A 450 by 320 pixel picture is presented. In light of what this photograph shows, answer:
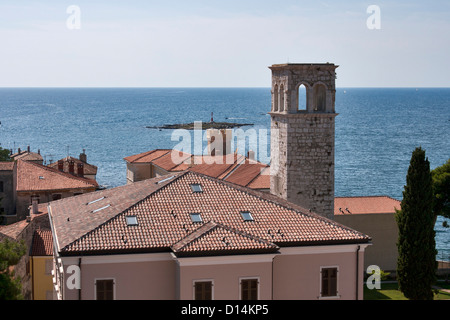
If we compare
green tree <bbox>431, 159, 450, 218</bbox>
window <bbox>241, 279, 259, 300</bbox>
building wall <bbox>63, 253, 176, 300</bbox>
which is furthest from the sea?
building wall <bbox>63, 253, 176, 300</bbox>

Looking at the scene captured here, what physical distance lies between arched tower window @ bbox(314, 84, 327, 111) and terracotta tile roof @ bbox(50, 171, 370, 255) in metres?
7.70

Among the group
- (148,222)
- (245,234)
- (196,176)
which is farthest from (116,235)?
(196,176)

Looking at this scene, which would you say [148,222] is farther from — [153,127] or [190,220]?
[153,127]

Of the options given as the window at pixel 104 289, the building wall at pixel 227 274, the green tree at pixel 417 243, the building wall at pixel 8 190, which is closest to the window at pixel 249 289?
the building wall at pixel 227 274

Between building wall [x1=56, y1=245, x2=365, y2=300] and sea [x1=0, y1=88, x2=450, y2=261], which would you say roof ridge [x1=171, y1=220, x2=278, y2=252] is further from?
sea [x1=0, y1=88, x2=450, y2=261]

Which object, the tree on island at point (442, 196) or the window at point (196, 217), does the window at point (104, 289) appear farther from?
the tree on island at point (442, 196)

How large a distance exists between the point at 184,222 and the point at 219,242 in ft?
7.22

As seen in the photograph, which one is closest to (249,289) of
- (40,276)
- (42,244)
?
(40,276)

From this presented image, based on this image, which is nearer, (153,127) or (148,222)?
(148,222)

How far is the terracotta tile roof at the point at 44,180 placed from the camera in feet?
165

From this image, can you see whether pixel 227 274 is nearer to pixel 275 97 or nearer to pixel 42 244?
pixel 275 97

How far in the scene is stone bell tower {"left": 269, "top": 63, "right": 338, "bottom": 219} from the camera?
30.5 m
